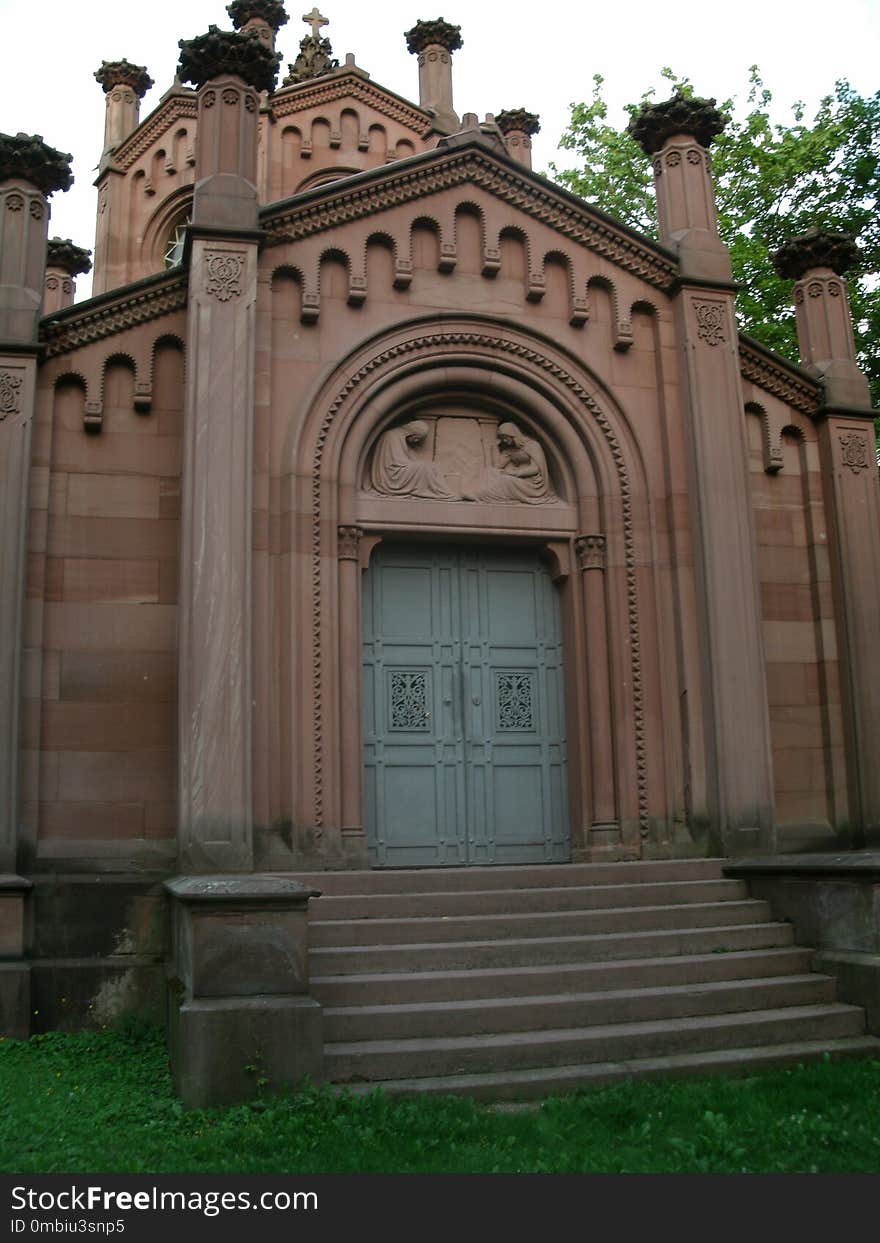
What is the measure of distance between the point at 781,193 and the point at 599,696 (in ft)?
54.0

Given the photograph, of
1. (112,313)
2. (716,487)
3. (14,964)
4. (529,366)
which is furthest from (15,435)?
(716,487)

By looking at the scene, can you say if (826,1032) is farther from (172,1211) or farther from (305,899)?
(172,1211)

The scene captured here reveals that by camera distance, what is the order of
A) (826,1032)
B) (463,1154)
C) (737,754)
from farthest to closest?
(737,754)
(826,1032)
(463,1154)

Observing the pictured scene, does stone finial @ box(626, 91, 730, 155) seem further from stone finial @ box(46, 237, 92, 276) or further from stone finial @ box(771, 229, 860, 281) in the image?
stone finial @ box(46, 237, 92, 276)

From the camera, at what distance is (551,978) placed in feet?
27.7

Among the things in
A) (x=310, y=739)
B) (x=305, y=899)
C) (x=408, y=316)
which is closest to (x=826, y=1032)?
(x=305, y=899)

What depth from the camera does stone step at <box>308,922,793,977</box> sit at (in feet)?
27.7

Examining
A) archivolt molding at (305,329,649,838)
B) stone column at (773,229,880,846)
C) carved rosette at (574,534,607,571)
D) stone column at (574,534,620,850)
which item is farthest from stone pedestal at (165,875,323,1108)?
stone column at (773,229,880,846)

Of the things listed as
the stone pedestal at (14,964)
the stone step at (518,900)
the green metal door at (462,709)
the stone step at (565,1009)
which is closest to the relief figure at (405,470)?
the green metal door at (462,709)

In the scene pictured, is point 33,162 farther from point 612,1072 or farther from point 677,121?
point 612,1072

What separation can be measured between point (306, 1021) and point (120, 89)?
2217 centimetres

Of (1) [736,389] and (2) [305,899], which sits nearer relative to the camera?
(2) [305,899]

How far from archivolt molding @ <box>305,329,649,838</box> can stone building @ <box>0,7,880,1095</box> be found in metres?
0.03

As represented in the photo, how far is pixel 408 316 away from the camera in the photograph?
11.9 meters
